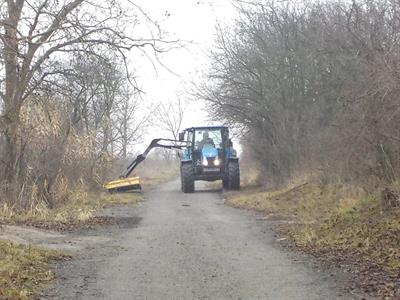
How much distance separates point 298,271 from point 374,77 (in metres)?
4.84

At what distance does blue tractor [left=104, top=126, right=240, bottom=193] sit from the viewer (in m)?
28.0

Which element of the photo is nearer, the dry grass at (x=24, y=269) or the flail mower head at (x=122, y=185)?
the dry grass at (x=24, y=269)

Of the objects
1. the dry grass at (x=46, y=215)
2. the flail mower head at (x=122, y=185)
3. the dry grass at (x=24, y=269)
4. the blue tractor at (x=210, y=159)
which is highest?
the blue tractor at (x=210, y=159)

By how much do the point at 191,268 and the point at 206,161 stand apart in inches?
760

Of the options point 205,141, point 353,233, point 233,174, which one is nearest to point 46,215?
point 353,233

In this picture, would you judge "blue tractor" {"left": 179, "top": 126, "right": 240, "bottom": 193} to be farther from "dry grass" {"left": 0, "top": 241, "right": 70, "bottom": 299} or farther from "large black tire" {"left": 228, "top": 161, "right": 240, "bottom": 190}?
"dry grass" {"left": 0, "top": 241, "right": 70, "bottom": 299}

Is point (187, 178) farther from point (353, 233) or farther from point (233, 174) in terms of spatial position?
point (353, 233)

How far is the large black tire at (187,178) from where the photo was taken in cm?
2784

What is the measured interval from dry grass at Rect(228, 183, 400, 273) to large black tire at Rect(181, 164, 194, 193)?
9.81 m

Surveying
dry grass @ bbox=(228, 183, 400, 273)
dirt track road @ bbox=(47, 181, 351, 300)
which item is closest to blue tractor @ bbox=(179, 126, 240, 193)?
dry grass @ bbox=(228, 183, 400, 273)

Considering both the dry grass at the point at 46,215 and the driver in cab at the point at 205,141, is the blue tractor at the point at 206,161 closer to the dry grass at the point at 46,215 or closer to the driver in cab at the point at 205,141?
the driver in cab at the point at 205,141

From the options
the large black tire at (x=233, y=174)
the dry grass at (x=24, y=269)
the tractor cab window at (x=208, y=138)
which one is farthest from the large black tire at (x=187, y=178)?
the dry grass at (x=24, y=269)

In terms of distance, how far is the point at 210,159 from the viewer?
2802cm

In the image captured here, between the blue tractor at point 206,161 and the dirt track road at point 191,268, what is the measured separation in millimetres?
13229
